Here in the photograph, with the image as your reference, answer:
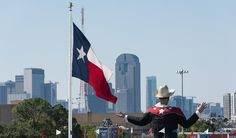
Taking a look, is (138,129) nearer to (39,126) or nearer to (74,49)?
(39,126)

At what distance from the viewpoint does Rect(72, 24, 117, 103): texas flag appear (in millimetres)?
16775

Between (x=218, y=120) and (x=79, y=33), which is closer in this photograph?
(x=79, y=33)

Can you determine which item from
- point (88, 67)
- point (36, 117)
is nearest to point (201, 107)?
point (88, 67)

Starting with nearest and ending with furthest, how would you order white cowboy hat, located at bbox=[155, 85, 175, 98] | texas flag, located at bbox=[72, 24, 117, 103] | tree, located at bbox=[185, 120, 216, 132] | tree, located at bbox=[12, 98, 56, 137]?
white cowboy hat, located at bbox=[155, 85, 175, 98] < texas flag, located at bbox=[72, 24, 117, 103] < tree, located at bbox=[12, 98, 56, 137] < tree, located at bbox=[185, 120, 216, 132]

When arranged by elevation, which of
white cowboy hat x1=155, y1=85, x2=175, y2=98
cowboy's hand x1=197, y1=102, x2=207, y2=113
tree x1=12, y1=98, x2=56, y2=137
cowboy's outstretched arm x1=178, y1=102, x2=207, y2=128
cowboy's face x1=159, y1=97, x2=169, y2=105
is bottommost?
tree x1=12, y1=98, x2=56, y2=137

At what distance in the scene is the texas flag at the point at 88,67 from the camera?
16.8m

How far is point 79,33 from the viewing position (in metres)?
18.7

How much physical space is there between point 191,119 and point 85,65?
26.0 feet

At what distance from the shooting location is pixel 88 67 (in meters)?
17.8

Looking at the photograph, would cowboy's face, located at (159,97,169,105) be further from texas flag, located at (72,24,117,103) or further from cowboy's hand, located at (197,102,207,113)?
texas flag, located at (72,24,117,103)

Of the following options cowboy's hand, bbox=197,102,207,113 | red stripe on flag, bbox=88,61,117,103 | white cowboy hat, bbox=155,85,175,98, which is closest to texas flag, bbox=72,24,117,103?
red stripe on flag, bbox=88,61,117,103

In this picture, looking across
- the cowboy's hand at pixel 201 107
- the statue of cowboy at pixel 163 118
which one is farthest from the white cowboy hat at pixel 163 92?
the cowboy's hand at pixel 201 107

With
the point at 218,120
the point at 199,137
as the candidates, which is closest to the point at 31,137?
the point at 199,137

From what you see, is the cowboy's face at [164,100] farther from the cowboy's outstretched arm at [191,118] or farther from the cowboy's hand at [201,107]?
the cowboy's hand at [201,107]
